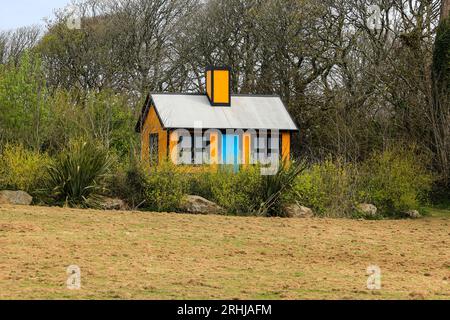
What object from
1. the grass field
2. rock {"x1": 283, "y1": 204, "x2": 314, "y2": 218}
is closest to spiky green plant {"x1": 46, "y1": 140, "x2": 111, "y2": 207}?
the grass field

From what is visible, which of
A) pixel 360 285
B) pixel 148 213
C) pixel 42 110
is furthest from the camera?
pixel 42 110

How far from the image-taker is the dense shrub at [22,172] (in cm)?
2155

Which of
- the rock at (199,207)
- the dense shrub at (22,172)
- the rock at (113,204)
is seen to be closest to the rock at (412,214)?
the rock at (199,207)

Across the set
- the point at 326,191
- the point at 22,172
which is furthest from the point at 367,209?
the point at 22,172

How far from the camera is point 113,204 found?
2133cm

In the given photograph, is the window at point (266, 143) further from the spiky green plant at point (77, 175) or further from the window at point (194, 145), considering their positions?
the spiky green plant at point (77, 175)

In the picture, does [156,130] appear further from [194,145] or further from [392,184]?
[392,184]

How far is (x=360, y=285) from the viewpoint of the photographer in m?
11.2

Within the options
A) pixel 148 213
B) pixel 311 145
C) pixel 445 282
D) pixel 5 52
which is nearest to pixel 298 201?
pixel 148 213

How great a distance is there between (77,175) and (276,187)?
15.9 feet

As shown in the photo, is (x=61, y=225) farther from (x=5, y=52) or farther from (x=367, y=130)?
(x=5, y=52)

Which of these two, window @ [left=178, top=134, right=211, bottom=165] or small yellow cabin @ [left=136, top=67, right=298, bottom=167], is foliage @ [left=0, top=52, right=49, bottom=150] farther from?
window @ [left=178, top=134, right=211, bottom=165]

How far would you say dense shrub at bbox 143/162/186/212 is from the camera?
70.7 feet

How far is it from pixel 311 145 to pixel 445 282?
23.3 m
